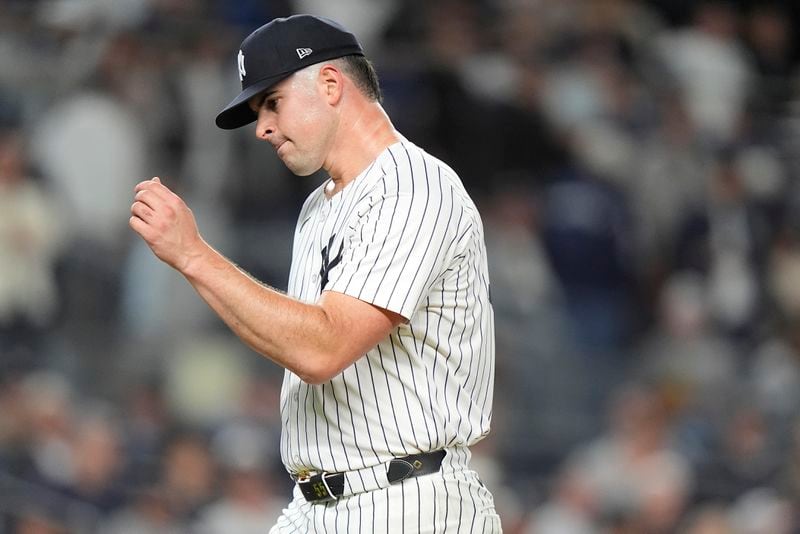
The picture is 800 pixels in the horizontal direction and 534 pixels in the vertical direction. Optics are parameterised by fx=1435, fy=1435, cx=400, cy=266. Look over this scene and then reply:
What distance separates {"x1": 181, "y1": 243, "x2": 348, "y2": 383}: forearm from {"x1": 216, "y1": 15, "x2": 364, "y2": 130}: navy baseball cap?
1.56 ft

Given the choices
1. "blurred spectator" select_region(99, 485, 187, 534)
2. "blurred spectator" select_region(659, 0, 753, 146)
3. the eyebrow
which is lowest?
"blurred spectator" select_region(99, 485, 187, 534)

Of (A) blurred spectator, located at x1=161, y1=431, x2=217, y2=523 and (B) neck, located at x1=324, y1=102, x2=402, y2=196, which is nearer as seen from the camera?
(B) neck, located at x1=324, y1=102, x2=402, y2=196

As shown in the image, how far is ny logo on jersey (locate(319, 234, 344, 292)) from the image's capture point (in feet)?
10.5

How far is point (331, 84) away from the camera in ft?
10.6

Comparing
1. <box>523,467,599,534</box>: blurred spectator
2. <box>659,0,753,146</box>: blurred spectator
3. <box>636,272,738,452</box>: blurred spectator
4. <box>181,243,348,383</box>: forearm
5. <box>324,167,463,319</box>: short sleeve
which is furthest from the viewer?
<box>659,0,753,146</box>: blurred spectator

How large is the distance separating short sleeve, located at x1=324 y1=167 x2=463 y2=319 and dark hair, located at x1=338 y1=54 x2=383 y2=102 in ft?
0.78

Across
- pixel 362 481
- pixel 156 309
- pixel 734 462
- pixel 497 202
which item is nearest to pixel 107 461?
pixel 156 309

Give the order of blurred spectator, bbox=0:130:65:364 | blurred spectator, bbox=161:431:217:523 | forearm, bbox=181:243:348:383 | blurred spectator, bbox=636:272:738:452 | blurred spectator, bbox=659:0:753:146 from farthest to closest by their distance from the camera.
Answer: blurred spectator, bbox=659:0:753:146 → blurred spectator, bbox=636:272:738:452 → blurred spectator, bbox=0:130:65:364 → blurred spectator, bbox=161:431:217:523 → forearm, bbox=181:243:348:383

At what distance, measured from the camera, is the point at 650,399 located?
7.70 metres

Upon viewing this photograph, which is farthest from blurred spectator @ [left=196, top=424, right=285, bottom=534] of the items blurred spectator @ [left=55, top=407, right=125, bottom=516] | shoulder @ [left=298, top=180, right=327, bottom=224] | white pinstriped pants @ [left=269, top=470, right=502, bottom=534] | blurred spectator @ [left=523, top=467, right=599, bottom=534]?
white pinstriped pants @ [left=269, top=470, right=502, bottom=534]

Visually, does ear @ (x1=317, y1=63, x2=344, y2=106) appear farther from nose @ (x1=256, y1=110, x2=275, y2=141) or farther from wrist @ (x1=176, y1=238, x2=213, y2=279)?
wrist @ (x1=176, y1=238, x2=213, y2=279)

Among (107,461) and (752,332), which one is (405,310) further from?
(752,332)

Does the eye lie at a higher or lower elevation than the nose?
higher

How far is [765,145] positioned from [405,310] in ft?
19.7
